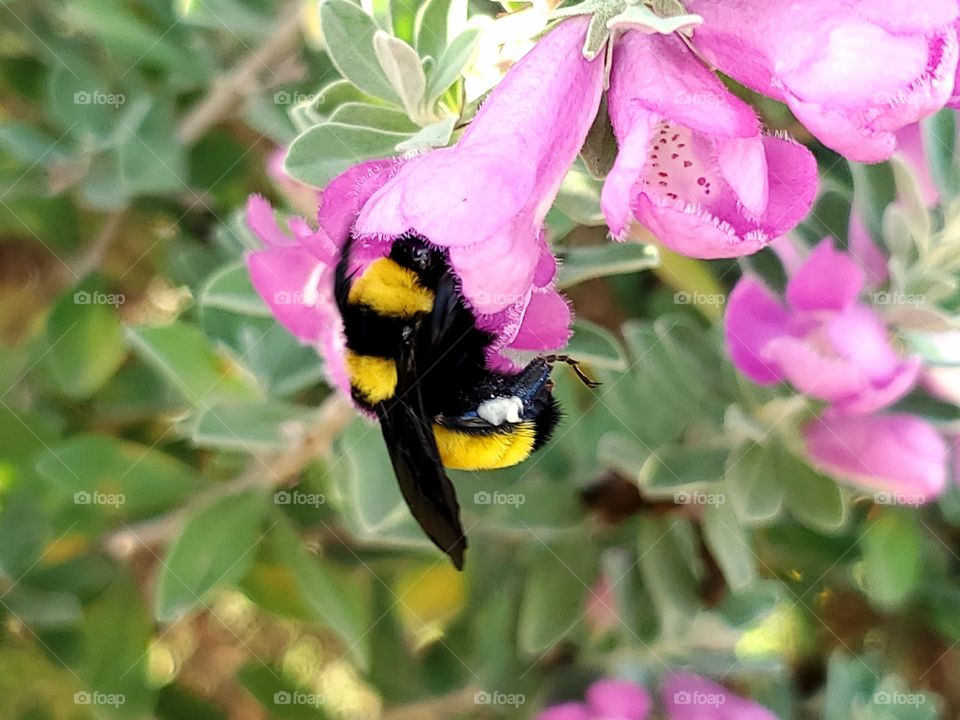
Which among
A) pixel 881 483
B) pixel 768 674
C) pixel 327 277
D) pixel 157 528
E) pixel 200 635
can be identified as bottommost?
pixel 200 635

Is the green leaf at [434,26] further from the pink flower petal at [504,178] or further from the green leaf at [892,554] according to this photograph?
the green leaf at [892,554]

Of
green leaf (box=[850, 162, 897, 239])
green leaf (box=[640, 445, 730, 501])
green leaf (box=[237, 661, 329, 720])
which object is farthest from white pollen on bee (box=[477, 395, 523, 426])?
green leaf (box=[237, 661, 329, 720])

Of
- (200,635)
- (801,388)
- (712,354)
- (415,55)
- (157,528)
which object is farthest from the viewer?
(200,635)

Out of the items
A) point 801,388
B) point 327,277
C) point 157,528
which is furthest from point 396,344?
point 157,528

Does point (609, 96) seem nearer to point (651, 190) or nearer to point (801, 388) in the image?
point (651, 190)

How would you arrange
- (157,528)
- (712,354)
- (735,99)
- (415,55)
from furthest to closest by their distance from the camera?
1. (157,528)
2. (712,354)
3. (415,55)
4. (735,99)

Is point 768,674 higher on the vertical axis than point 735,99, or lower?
lower

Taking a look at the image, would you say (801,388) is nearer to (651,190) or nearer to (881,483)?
(881,483)

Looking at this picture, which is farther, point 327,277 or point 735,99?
point 327,277
